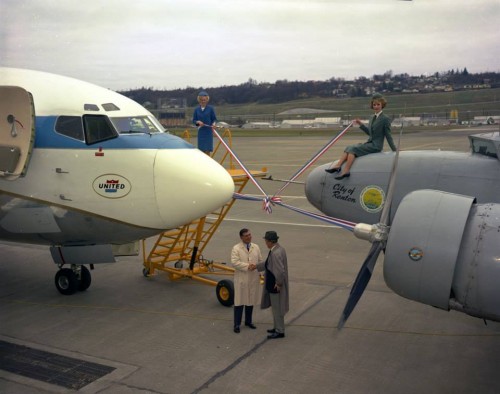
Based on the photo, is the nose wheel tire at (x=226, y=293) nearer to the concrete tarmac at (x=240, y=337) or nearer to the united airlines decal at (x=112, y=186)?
the concrete tarmac at (x=240, y=337)

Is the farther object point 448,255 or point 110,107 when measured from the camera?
point 110,107

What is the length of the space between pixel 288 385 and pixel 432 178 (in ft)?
16.7

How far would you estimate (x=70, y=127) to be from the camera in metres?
10.2

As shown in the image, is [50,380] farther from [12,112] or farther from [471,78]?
[471,78]

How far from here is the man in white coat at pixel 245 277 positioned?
921 centimetres

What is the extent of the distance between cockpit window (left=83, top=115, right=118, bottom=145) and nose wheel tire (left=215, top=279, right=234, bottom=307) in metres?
3.58

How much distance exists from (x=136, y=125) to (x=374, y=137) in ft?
16.1

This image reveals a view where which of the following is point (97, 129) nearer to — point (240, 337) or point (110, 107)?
point (110, 107)

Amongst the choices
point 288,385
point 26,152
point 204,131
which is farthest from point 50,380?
point 204,131

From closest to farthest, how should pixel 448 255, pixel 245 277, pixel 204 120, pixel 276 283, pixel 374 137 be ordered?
1. pixel 448 255
2. pixel 276 283
3. pixel 245 277
4. pixel 374 137
5. pixel 204 120

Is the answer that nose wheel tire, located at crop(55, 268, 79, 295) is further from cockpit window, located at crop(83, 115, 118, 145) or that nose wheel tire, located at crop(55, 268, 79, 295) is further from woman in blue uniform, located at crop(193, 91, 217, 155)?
woman in blue uniform, located at crop(193, 91, 217, 155)

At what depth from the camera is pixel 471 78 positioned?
1872 cm

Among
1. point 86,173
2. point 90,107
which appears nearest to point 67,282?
point 86,173


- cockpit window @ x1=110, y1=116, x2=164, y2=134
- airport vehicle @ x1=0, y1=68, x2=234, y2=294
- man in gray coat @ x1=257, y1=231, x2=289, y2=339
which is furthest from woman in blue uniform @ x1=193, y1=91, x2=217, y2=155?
man in gray coat @ x1=257, y1=231, x2=289, y2=339
